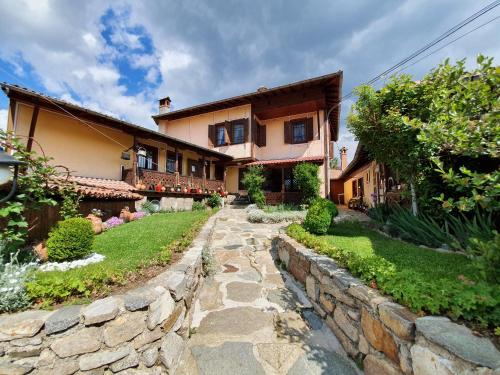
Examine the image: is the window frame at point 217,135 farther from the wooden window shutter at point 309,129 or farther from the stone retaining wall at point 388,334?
the stone retaining wall at point 388,334

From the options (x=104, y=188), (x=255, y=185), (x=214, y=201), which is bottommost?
(x=214, y=201)

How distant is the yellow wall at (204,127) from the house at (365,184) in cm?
700

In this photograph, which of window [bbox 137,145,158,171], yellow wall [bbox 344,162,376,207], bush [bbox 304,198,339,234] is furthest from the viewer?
window [bbox 137,145,158,171]

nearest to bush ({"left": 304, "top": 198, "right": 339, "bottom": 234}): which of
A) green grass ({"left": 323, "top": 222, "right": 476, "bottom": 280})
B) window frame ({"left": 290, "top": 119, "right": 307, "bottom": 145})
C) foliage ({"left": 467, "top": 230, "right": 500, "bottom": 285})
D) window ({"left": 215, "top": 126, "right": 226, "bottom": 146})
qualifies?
green grass ({"left": 323, "top": 222, "right": 476, "bottom": 280})

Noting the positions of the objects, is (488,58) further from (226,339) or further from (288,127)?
(288,127)

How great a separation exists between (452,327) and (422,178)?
4659 mm

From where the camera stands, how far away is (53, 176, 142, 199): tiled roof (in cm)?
713

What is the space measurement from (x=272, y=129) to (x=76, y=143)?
35.9 feet

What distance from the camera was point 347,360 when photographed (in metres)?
2.63

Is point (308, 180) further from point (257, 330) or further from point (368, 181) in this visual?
point (257, 330)

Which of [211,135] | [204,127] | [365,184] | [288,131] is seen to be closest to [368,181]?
[365,184]

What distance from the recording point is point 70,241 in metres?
3.93

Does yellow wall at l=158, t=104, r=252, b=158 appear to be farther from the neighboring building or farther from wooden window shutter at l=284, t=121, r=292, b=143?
wooden window shutter at l=284, t=121, r=292, b=143

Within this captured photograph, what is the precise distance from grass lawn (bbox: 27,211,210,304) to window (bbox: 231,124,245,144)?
989cm
